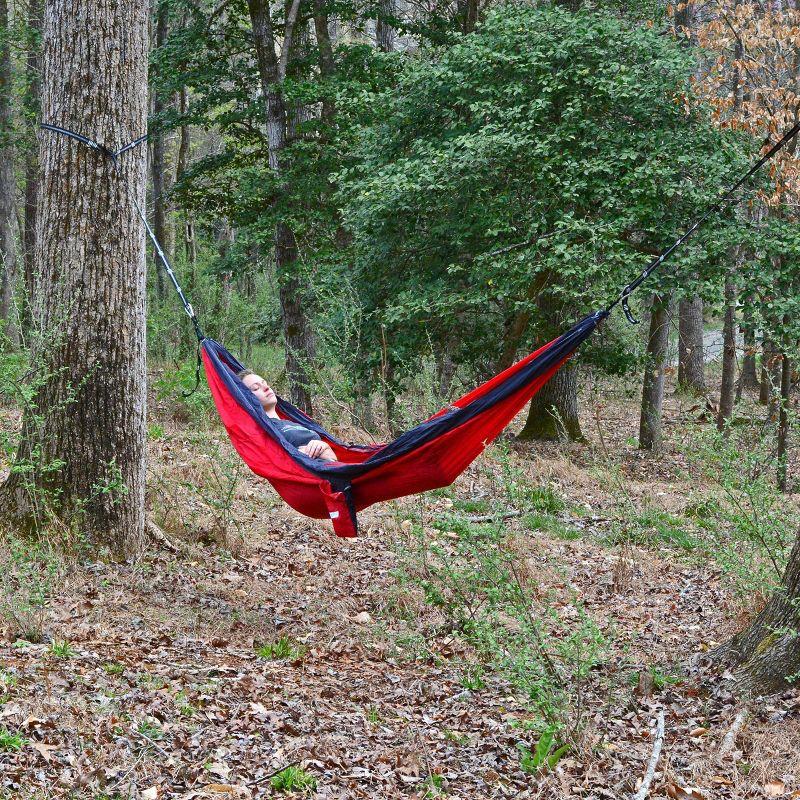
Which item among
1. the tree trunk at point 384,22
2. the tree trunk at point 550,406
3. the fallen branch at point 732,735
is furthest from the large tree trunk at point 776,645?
the tree trunk at point 384,22

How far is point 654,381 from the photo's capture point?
31.4 ft

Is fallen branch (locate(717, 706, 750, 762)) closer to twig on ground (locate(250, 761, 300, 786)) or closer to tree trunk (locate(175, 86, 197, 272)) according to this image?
twig on ground (locate(250, 761, 300, 786))

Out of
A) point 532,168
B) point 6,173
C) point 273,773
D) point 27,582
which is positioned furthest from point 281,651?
point 6,173

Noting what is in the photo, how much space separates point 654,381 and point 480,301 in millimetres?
2865

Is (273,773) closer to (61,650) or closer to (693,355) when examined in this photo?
(61,650)

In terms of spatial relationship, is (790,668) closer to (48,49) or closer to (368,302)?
(48,49)

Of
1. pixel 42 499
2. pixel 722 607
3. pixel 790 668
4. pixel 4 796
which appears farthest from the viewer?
pixel 722 607

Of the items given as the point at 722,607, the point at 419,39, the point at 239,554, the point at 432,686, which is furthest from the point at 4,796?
the point at 419,39

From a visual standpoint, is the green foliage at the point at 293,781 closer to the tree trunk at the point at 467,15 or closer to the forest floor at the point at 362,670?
the forest floor at the point at 362,670

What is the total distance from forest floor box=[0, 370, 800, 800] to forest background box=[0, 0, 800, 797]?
4 centimetres

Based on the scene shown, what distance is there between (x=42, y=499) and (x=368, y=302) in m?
4.78

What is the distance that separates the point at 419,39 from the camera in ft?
36.9

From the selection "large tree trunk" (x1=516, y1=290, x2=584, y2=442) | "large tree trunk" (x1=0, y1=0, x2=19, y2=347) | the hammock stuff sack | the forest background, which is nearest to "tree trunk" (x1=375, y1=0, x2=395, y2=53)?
the forest background

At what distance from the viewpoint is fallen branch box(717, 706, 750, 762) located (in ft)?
10.8
